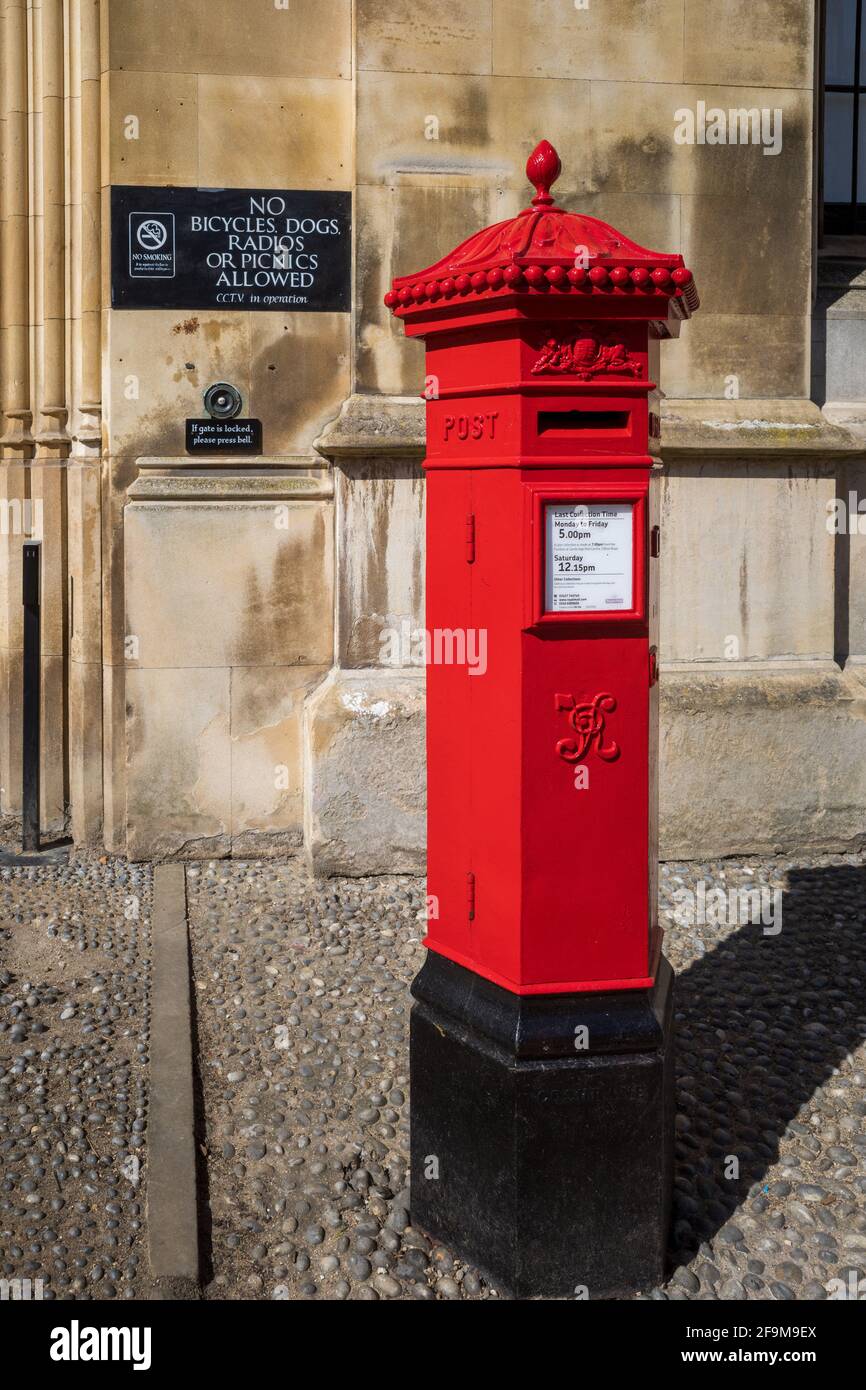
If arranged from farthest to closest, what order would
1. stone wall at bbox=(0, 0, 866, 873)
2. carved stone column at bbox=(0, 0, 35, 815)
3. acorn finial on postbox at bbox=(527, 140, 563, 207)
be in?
carved stone column at bbox=(0, 0, 35, 815), stone wall at bbox=(0, 0, 866, 873), acorn finial on postbox at bbox=(527, 140, 563, 207)

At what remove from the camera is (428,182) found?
7500mm

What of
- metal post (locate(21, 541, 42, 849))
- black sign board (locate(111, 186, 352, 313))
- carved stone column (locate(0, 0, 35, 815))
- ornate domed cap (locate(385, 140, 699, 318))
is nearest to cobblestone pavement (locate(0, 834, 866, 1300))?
metal post (locate(21, 541, 42, 849))

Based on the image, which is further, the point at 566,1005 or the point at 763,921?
the point at 763,921

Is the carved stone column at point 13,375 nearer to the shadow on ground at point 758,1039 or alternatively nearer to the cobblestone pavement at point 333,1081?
the cobblestone pavement at point 333,1081

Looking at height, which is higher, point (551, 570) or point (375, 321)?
point (375, 321)

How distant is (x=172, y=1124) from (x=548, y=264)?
285 cm

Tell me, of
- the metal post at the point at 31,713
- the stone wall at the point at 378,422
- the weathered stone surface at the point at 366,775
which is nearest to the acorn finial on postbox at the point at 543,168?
the stone wall at the point at 378,422

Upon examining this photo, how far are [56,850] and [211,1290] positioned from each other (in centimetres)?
461

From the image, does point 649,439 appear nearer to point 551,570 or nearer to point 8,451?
point 551,570

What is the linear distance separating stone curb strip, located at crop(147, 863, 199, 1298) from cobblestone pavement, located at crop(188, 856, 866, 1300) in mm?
93

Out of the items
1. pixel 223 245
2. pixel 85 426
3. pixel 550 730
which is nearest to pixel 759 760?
pixel 223 245

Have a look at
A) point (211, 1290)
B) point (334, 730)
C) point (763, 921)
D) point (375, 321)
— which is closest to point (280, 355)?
point (375, 321)

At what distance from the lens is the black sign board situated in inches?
298

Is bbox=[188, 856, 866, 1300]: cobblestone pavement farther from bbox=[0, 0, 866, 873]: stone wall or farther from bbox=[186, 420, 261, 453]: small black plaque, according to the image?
bbox=[186, 420, 261, 453]: small black plaque
